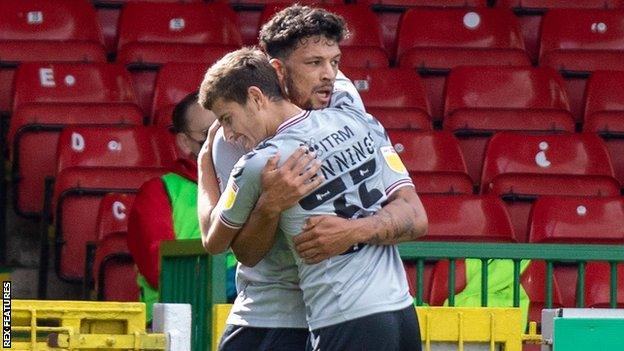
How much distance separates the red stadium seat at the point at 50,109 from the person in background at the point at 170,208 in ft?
7.07

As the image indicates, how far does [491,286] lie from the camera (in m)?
6.19

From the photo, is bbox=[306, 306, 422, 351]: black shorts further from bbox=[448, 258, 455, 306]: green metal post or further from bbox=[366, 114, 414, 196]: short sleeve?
bbox=[448, 258, 455, 306]: green metal post

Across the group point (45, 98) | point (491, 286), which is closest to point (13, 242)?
point (45, 98)

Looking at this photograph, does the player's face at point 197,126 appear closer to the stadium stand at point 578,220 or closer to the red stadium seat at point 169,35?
the stadium stand at point 578,220

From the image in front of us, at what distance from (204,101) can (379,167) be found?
45cm

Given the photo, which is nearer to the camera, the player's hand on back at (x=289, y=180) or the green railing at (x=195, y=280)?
the player's hand on back at (x=289, y=180)

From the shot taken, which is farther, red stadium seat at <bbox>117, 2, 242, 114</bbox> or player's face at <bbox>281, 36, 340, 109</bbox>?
red stadium seat at <bbox>117, 2, 242, 114</bbox>

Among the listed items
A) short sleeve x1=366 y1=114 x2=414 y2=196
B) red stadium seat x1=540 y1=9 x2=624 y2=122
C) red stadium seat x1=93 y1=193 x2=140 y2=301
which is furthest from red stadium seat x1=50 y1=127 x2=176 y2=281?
short sleeve x1=366 y1=114 x2=414 y2=196

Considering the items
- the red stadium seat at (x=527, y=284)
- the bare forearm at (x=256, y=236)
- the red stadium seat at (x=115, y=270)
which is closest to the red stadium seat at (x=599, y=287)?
the red stadium seat at (x=527, y=284)

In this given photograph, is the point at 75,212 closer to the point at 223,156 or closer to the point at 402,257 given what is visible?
the point at 402,257

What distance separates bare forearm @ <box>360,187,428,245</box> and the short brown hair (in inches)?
14.7

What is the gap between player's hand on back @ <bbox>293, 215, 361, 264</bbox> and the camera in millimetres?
4008

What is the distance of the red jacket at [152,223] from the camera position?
19.9 ft

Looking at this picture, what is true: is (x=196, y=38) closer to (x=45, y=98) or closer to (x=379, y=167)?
(x=45, y=98)
